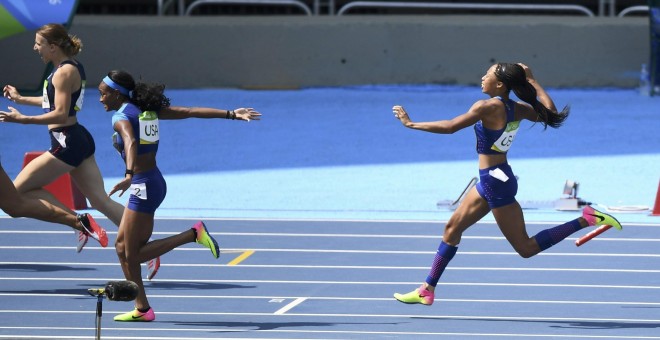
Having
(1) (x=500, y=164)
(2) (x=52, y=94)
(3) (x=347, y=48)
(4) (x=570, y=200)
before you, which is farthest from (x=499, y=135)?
(3) (x=347, y=48)

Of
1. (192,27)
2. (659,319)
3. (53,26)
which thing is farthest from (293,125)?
(659,319)

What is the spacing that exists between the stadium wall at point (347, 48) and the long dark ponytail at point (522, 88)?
47.2 ft

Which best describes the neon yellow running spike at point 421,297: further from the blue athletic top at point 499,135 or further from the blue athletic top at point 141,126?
the blue athletic top at point 141,126

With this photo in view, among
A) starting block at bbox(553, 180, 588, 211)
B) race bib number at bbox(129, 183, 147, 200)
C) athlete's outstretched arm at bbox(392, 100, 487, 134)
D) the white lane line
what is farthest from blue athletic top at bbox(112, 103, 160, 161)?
starting block at bbox(553, 180, 588, 211)

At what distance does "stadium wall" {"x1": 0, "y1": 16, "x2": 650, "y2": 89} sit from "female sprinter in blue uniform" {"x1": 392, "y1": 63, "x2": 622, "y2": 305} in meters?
14.4

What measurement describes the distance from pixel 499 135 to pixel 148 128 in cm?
243

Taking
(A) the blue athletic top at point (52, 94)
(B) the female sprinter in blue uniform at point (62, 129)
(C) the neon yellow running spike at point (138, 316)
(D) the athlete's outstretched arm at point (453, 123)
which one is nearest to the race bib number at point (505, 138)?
(D) the athlete's outstretched arm at point (453, 123)

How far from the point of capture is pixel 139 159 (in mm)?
9516

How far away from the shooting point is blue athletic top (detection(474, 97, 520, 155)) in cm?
975

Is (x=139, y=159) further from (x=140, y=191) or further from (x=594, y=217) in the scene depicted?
(x=594, y=217)

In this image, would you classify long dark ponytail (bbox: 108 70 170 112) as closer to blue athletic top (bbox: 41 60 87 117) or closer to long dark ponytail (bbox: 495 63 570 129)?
blue athletic top (bbox: 41 60 87 117)

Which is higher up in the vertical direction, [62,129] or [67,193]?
[62,129]

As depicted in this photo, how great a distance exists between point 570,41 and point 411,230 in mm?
11367

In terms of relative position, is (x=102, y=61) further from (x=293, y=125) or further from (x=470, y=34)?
(x=470, y=34)
